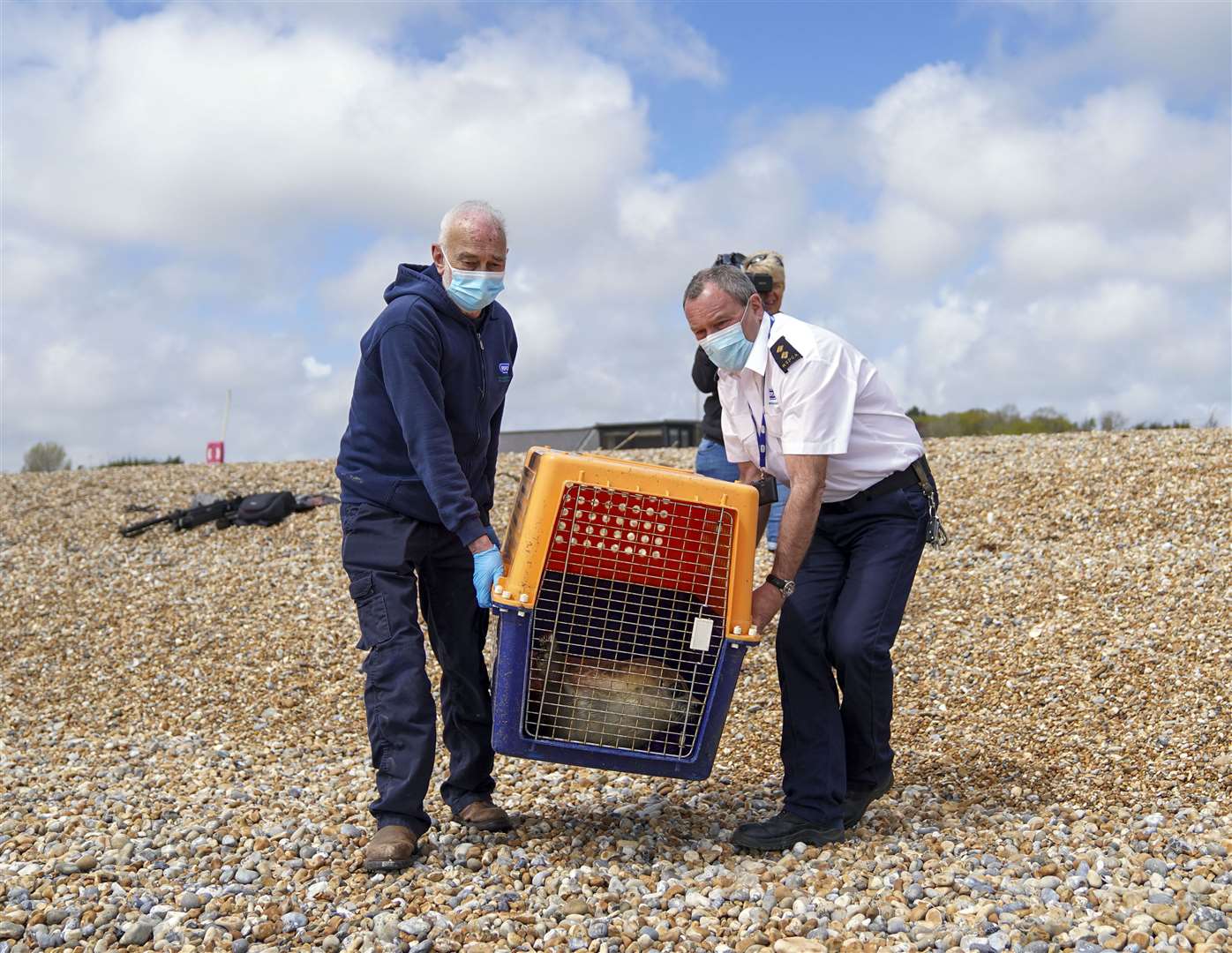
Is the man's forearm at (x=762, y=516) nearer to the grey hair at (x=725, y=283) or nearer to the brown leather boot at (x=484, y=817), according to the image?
the grey hair at (x=725, y=283)

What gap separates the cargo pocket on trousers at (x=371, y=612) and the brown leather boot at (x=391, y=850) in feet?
1.88

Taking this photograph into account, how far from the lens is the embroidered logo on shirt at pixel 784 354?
3590 millimetres

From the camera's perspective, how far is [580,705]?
346 cm

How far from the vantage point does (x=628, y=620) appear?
3443 mm

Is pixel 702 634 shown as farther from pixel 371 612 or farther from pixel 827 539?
pixel 371 612

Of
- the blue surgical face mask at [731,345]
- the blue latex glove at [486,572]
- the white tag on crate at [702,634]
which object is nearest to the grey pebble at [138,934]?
the blue latex glove at [486,572]

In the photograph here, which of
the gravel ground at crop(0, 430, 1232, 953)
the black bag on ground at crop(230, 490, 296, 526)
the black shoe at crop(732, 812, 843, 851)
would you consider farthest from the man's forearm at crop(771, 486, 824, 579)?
the black bag on ground at crop(230, 490, 296, 526)

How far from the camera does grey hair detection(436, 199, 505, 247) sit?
3.77m

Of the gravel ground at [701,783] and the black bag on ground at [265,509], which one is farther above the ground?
the black bag on ground at [265,509]

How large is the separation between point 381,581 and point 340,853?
93 centimetres

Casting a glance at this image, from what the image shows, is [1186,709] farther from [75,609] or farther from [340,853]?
[75,609]

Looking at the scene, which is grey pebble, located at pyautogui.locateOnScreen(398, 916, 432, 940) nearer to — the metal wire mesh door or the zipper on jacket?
the metal wire mesh door

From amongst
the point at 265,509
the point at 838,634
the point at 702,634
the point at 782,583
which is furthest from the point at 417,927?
the point at 265,509

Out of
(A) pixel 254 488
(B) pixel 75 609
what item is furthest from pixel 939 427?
(B) pixel 75 609
